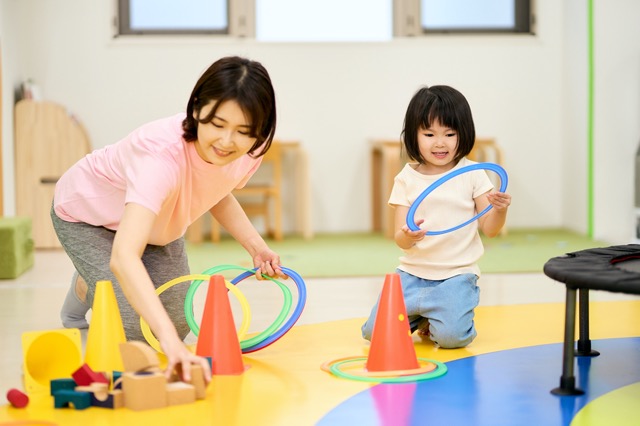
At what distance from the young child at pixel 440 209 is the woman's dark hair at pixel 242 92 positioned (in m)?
0.61

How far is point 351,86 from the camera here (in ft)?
18.9

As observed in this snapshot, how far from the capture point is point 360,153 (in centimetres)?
579

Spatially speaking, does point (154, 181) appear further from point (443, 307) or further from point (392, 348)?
point (443, 307)

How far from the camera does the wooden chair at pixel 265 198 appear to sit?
5289 mm

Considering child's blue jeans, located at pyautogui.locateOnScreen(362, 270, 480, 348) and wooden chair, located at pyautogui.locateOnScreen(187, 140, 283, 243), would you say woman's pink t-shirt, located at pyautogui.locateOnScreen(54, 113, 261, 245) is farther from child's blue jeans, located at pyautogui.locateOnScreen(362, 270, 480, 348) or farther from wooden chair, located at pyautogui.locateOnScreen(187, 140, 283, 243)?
wooden chair, located at pyautogui.locateOnScreen(187, 140, 283, 243)

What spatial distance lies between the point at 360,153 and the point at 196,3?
1.37m

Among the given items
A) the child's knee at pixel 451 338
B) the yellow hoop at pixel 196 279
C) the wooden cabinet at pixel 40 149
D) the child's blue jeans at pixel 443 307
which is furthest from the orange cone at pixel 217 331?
the wooden cabinet at pixel 40 149

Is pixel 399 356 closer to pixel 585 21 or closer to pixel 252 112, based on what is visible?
pixel 252 112

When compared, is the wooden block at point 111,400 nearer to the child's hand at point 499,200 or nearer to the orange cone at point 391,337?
the orange cone at point 391,337

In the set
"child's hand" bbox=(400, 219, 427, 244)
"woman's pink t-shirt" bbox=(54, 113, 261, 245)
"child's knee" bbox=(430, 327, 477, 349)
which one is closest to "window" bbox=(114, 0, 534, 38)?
"woman's pink t-shirt" bbox=(54, 113, 261, 245)

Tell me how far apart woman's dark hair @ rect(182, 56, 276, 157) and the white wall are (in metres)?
3.63

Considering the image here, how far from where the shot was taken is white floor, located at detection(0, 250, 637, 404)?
2.85m

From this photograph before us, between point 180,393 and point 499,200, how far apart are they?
1.00 m

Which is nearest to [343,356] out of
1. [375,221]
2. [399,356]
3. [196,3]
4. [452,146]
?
[399,356]
